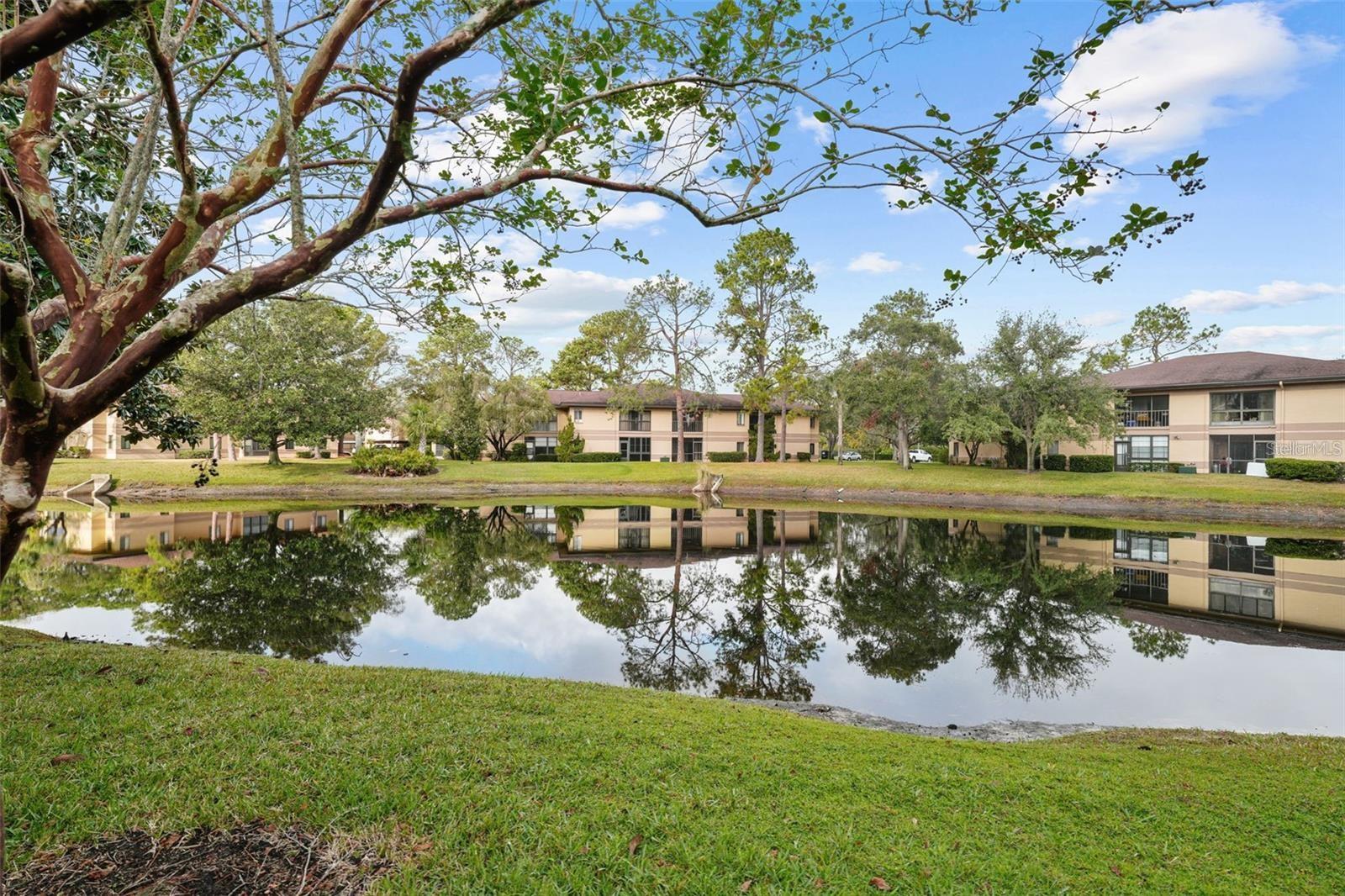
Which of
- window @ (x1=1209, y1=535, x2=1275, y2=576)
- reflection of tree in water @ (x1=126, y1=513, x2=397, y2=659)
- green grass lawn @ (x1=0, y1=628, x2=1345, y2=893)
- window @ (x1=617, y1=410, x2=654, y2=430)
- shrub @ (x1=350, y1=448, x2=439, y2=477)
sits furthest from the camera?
window @ (x1=617, y1=410, x2=654, y2=430)

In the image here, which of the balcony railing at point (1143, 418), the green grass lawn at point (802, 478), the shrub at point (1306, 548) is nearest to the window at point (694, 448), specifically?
the green grass lawn at point (802, 478)

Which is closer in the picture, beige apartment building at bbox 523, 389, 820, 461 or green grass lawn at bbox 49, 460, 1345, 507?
green grass lawn at bbox 49, 460, 1345, 507

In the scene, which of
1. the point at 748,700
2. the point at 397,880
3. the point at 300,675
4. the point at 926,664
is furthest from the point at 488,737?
the point at 926,664

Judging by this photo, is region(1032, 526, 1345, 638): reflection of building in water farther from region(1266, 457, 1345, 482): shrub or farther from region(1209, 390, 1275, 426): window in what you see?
region(1209, 390, 1275, 426): window

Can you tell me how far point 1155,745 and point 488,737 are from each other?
650cm

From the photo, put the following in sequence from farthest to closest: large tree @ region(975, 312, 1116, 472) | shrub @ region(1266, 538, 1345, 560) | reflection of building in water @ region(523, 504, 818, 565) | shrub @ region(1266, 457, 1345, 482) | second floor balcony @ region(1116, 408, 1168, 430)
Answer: second floor balcony @ region(1116, 408, 1168, 430) → large tree @ region(975, 312, 1116, 472) → shrub @ region(1266, 457, 1345, 482) → reflection of building in water @ region(523, 504, 818, 565) → shrub @ region(1266, 538, 1345, 560)

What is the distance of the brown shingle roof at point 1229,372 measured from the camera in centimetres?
3447

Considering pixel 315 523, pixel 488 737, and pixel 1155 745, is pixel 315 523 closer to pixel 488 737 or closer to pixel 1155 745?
pixel 488 737

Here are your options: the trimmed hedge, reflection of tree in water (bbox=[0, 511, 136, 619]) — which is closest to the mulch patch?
reflection of tree in water (bbox=[0, 511, 136, 619])

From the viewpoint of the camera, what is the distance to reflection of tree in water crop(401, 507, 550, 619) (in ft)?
47.5

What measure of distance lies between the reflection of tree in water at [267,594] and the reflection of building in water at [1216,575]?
15.8 meters

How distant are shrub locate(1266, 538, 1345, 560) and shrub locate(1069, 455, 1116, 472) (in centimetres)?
1426

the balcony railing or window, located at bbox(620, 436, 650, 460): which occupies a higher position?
the balcony railing

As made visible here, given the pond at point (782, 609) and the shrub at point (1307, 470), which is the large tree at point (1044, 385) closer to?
the shrub at point (1307, 470)
